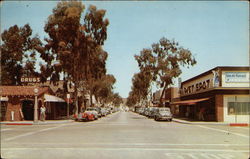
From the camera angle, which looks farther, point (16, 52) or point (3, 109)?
point (16, 52)

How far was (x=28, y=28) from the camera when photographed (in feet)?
210

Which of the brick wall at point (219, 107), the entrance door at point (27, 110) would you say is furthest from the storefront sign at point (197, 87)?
the entrance door at point (27, 110)

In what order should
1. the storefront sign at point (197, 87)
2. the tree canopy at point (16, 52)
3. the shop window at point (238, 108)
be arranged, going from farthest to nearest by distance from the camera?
the tree canopy at point (16, 52)
the storefront sign at point (197, 87)
the shop window at point (238, 108)

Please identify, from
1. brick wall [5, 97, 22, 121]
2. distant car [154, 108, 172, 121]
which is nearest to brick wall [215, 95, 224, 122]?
distant car [154, 108, 172, 121]

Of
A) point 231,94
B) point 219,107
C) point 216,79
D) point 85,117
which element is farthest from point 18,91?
point 231,94

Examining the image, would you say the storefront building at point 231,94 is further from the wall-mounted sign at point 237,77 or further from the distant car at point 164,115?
the distant car at point 164,115

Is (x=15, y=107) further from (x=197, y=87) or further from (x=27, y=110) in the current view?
(x=197, y=87)

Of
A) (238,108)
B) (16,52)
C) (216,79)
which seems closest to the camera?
(238,108)

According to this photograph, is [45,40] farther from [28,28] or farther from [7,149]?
[7,149]

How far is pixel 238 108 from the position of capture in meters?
37.3

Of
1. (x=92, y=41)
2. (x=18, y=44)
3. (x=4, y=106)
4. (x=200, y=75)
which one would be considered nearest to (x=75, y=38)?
(x=92, y=41)

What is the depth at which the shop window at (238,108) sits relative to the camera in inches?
1464

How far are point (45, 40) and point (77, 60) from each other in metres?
5.71

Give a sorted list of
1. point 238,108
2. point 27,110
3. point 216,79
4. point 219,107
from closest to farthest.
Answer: point 219,107
point 238,108
point 216,79
point 27,110
